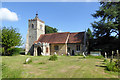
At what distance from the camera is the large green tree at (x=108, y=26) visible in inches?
889

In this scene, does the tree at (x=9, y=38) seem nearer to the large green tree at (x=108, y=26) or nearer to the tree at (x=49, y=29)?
the large green tree at (x=108, y=26)

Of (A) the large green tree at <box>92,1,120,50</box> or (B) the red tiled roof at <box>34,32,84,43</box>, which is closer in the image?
(A) the large green tree at <box>92,1,120,50</box>

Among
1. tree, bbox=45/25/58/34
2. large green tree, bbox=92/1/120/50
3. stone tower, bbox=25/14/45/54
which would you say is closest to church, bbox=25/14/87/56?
stone tower, bbox=25/14/45/54

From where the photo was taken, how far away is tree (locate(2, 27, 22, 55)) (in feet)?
74.5

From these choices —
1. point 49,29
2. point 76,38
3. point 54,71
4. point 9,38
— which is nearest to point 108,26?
point 76,38

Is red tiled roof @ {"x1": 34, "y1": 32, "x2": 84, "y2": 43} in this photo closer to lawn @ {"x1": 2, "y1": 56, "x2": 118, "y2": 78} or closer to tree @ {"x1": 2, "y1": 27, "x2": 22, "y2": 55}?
tree @ {"x1": 2, "y1": 27, "x2": 22, "y2": 55}

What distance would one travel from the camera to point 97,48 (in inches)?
1009

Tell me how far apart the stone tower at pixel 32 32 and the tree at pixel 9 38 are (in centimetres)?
868

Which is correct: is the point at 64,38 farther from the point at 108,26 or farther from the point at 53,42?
the point at 108,26

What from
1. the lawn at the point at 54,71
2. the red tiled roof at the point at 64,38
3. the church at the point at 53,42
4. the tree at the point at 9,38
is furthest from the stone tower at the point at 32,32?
the lawn at the point at 54,71

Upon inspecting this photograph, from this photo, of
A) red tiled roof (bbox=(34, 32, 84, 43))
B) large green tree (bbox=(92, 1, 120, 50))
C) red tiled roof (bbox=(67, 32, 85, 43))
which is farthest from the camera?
red tiled roof (bbox=(34, 32, 84, 43))

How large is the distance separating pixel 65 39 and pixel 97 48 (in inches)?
361

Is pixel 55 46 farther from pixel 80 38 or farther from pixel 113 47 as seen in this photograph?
pixel 113 47

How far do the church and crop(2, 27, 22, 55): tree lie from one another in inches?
254
